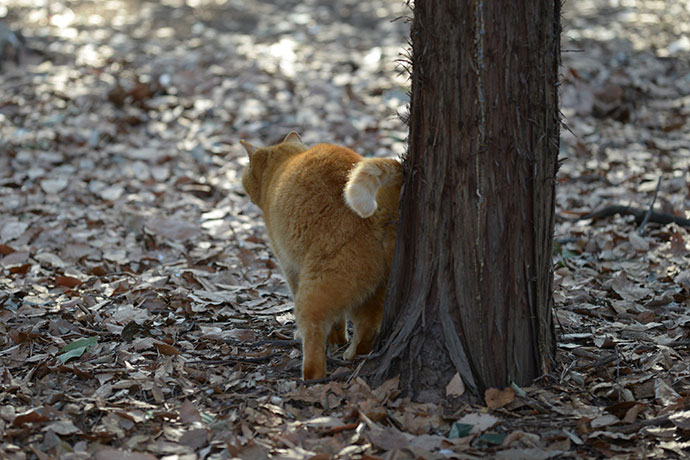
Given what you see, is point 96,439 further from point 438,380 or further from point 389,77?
point 389,77

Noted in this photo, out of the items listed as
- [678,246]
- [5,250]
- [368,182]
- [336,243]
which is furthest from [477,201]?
[5,250]

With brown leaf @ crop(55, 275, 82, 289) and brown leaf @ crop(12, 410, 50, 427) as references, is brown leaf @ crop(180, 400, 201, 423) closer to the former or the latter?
brown leaf @ crop(12, 410, 50, 427)

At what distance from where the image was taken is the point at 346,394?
11.2 feet

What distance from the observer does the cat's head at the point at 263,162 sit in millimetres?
4512

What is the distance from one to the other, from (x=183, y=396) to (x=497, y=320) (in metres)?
1.48

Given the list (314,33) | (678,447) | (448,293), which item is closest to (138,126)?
(314,33)

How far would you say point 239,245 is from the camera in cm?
605

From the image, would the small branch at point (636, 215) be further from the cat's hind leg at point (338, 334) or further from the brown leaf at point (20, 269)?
the brown leaf at point (20, 269)

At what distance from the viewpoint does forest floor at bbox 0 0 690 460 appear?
3148 mm

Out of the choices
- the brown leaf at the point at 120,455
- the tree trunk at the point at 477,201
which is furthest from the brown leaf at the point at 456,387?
the brown leaf at the point at 120,455

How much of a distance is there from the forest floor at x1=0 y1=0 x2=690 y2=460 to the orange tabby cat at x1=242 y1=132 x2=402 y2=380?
258mm

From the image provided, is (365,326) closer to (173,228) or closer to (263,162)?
(263,162)

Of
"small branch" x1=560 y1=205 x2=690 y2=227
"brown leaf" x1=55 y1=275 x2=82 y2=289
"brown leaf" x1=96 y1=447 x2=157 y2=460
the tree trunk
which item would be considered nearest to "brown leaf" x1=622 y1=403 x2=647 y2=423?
the tree trunk

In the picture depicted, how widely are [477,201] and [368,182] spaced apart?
0.50 m
